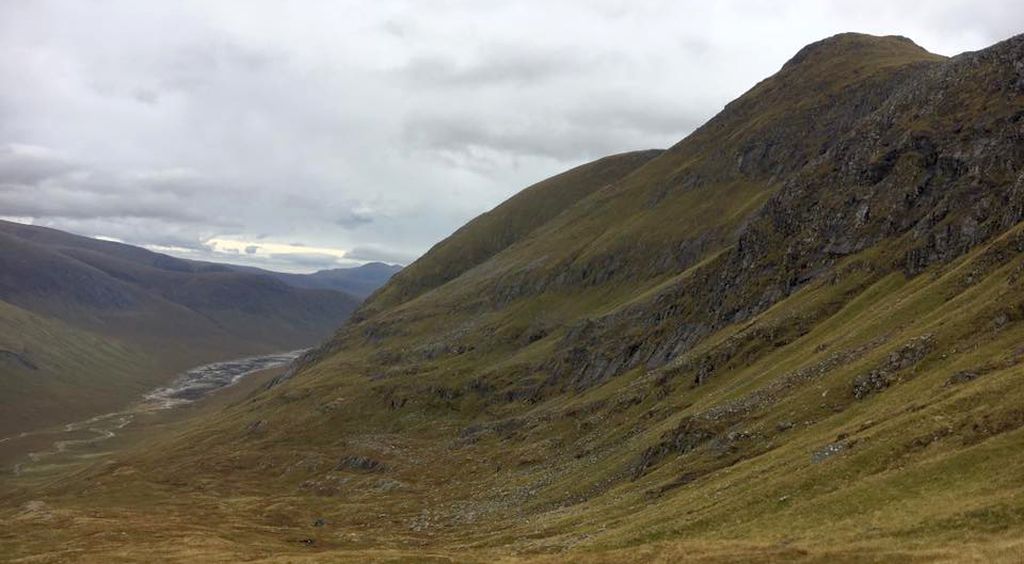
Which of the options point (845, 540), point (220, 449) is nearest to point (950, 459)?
point (845, 540)

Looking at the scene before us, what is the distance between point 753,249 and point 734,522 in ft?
316

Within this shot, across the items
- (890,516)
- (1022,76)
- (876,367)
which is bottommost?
(890,516)

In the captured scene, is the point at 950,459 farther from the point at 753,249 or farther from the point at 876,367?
the point at 753,249

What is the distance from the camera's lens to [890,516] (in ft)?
135

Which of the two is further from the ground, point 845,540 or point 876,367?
point 876,367

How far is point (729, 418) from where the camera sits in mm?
81312

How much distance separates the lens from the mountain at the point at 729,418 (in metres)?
47.2

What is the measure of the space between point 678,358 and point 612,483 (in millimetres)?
43183

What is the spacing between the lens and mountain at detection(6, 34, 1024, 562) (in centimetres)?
4722

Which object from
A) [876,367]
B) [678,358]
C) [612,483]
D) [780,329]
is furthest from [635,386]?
[876,367]

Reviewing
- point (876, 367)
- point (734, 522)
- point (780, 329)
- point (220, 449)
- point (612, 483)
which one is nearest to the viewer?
point (734, 522)

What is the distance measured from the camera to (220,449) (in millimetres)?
180000

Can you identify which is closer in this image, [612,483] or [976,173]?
[612,483]

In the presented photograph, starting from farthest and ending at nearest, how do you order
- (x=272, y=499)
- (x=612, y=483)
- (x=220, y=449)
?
(x=220, y=449), (x=272, y=499), (x=612, y=483)
